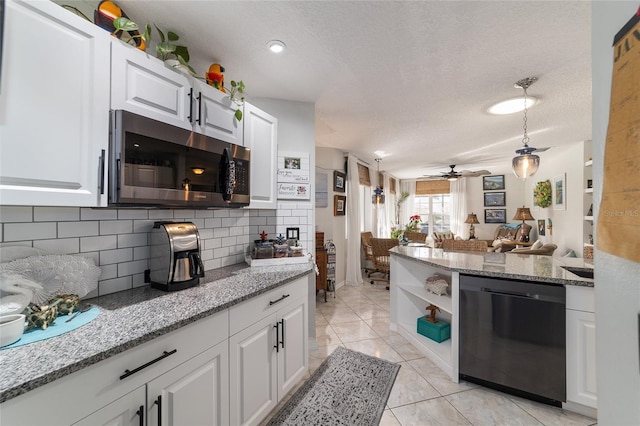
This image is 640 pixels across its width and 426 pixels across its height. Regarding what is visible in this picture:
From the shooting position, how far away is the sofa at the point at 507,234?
5700mm

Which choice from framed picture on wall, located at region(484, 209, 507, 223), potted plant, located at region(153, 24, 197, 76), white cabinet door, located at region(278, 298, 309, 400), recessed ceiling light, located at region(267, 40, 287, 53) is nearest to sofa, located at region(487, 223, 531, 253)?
framed picture on wall, located at region(484, 209, 507, 223)

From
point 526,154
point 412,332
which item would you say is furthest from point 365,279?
point 526,154

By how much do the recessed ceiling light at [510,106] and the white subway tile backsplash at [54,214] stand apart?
138 inches

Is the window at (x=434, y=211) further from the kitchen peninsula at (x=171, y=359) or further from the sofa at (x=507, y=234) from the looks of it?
the kitchen peninsula at (x=171, y=359)

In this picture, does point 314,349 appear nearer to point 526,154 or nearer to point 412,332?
point 412,332

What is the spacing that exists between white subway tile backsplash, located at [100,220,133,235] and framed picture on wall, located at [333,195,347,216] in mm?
3342

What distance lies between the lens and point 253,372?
4.68 ft

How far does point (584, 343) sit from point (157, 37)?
3302 mm

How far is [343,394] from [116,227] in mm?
1846

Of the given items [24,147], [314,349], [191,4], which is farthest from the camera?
[314,349]

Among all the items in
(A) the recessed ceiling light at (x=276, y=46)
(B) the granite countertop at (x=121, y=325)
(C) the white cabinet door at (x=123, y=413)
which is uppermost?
(A) the recessed ceiling light at (x=276, y=46)

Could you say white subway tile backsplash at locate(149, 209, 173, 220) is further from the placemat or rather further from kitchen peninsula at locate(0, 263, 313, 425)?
the placemat

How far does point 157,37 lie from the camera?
1595 millimetres

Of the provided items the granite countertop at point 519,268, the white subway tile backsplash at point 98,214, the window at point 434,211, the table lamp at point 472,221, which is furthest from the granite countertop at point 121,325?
the window at point 434,211
